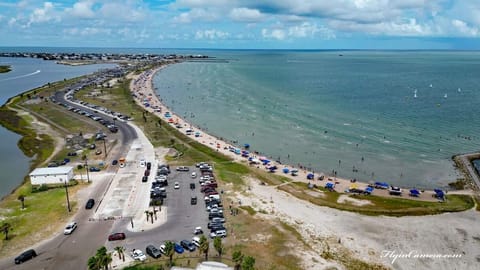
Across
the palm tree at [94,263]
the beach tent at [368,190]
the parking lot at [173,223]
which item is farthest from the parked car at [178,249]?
the beach tent at [368,190]

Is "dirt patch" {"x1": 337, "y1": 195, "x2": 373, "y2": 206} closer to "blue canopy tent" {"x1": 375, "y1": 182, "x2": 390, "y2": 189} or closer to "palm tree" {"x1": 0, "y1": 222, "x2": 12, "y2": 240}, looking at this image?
"blue canopy tent" {"x1": 375, "y1": 182, "x2": 390, "y2": 189}

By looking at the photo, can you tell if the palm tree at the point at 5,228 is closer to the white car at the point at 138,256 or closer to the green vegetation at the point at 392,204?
the white car at the point at 138,256

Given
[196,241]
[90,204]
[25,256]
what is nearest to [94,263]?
[25,256]

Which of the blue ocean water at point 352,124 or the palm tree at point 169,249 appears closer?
the palm tree at point 169,249

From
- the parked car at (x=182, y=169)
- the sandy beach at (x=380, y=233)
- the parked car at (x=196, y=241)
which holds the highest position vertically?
the parked car at (x=182, y=169)

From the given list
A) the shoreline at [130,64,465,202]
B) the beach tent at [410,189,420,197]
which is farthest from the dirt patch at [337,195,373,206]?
the beach tent at [410,189,420,197]

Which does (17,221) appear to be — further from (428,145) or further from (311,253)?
(428,145)

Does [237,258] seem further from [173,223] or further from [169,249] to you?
[173,223]
